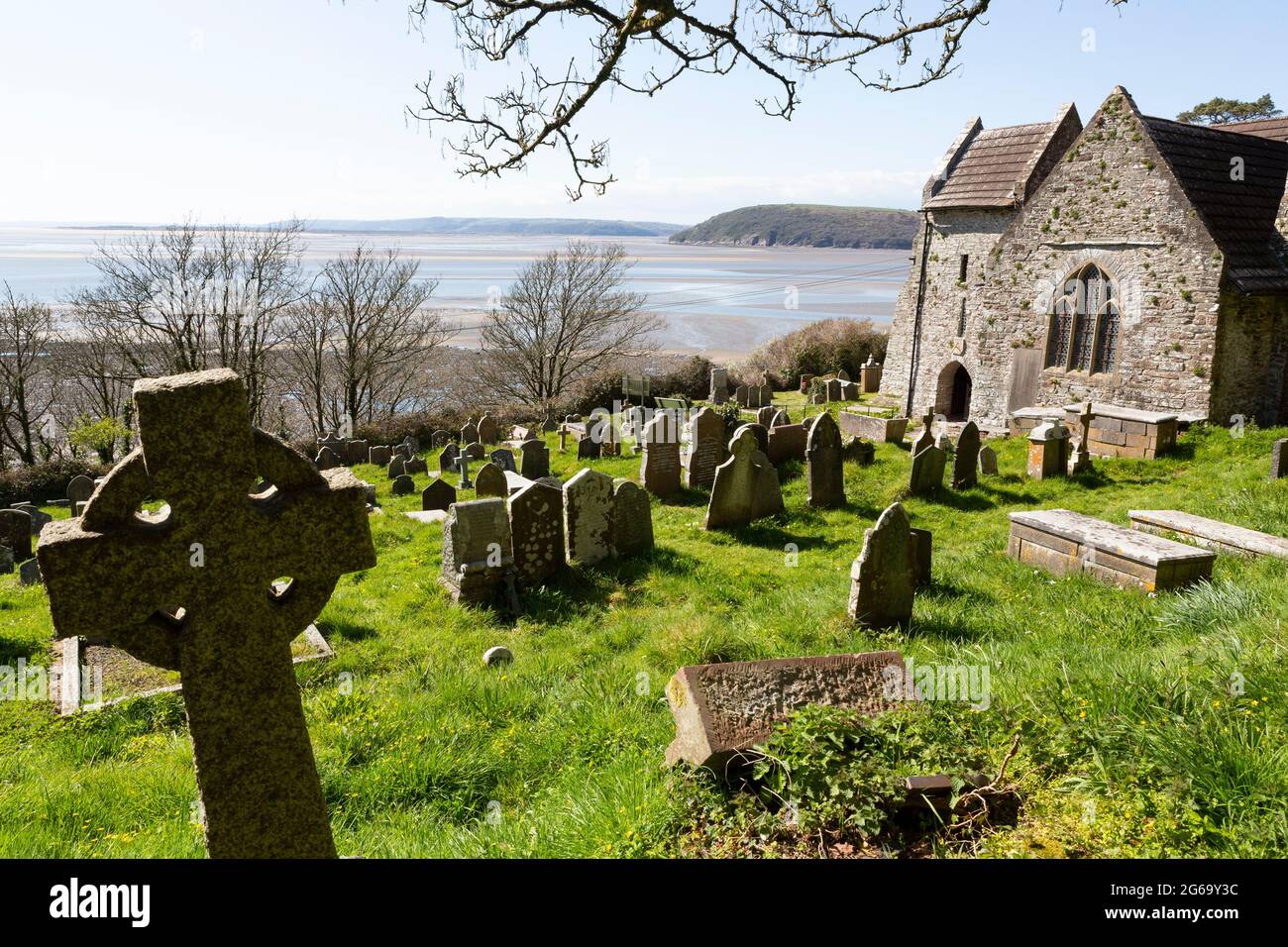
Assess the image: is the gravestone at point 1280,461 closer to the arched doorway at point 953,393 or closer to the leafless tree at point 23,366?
the arched doorway at point 953,393

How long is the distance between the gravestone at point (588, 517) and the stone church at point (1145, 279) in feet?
41.3

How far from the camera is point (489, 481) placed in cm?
1362

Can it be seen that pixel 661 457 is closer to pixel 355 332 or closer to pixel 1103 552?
pixel 1103 552


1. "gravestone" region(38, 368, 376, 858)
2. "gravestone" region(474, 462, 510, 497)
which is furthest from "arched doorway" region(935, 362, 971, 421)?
"gravestone" region(38, 368, 376, 858)

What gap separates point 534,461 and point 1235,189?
1578 cm

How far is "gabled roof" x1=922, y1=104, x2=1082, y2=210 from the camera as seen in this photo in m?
22.2

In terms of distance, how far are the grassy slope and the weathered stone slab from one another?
233mm

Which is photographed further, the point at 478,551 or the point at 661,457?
the point at 661,457

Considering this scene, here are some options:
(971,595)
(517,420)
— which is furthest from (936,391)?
(971,595)

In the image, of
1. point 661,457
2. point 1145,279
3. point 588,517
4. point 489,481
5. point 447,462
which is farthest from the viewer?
point 447,462

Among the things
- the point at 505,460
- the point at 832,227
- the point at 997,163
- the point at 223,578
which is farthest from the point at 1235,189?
the point at 832,227

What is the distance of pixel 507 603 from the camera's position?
8.99 m

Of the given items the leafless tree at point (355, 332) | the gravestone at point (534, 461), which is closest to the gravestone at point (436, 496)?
the gravestone at point (534, 461)
